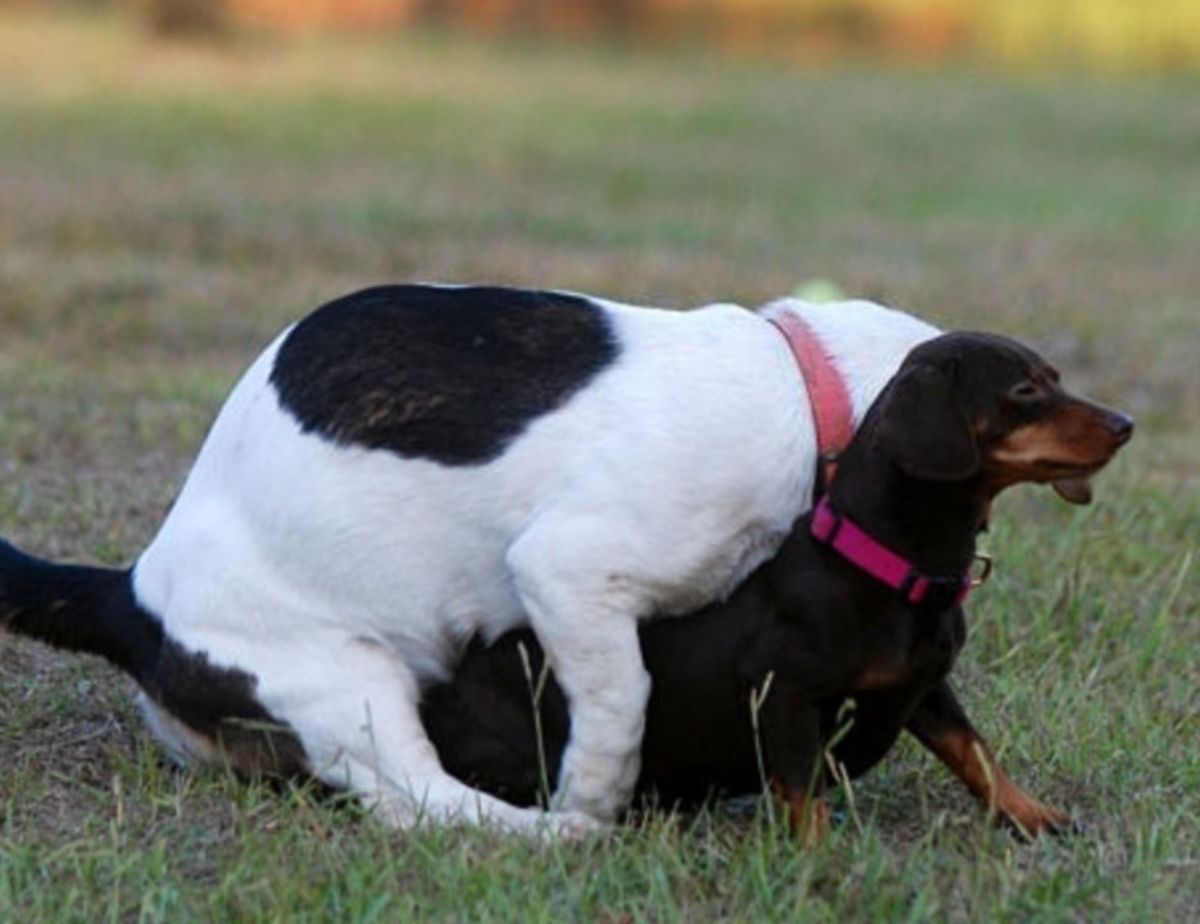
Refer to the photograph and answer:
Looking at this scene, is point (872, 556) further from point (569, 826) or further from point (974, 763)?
point (569, 826)

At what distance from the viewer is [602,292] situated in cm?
1108

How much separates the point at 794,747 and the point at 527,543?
59 cm

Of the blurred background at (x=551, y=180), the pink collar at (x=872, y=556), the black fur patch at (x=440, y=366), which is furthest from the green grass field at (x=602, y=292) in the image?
the black fur patch at (x=440, y=366)

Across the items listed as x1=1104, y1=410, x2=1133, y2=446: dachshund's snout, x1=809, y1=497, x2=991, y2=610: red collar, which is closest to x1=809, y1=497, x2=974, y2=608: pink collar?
x1=809, y1=497, x2=991, y2=610: red collar

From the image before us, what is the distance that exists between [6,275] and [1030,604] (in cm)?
526

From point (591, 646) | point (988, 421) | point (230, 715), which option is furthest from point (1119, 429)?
point (230, 715)

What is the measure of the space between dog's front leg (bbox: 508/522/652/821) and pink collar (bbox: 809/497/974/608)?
339 mm

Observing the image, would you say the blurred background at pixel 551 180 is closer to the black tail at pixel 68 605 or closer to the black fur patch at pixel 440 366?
the black tail at pixel 68 605

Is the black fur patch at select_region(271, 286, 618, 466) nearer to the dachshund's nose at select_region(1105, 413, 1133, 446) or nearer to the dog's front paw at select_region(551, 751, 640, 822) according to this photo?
the dog's front paw at select_region(551, 751, 640, 822)

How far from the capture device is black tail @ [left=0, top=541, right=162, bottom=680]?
17.7 feet

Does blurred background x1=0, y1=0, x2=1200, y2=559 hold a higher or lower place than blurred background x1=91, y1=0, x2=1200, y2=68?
higher

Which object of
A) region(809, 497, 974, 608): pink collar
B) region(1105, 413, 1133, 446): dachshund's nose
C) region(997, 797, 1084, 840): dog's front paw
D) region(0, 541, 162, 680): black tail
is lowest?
region(0, 541, 162, 680): black tail

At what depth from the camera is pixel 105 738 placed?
5594 mm

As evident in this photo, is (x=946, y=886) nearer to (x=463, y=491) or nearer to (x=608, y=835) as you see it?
(x=608, y=835)
